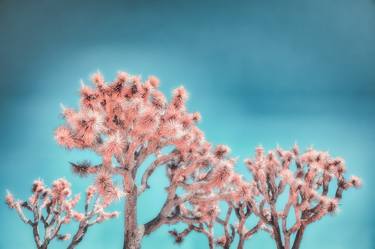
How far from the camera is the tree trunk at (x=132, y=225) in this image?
543 centimetres

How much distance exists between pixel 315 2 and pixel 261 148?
3459mm

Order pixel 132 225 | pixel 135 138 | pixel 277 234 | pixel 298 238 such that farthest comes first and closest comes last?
pixel 277 234
pixel 298 238
pixel 132 225
pixel 135 138

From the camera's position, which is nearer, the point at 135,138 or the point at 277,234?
the point at 135,138

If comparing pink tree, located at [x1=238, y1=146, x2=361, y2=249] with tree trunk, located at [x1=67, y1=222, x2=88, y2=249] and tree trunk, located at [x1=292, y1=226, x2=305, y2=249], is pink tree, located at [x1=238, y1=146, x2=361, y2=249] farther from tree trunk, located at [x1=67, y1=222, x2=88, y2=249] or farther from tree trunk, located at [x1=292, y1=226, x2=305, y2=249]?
tree trunk, located at [x1=67, y1=222, x2=88, y2=249]

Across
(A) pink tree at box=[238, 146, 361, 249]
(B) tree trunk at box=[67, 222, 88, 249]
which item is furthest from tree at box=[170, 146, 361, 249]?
(B) tree trunk at box=[67, 222, 88, 249]

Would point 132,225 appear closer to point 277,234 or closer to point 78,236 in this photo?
point 78,236

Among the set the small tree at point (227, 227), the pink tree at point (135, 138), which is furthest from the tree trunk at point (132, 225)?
the small tree at point (227, 227)

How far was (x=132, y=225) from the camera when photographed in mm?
5527

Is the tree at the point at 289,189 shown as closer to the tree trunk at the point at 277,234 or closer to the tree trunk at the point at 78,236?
the tree trunk at the point at 277,234

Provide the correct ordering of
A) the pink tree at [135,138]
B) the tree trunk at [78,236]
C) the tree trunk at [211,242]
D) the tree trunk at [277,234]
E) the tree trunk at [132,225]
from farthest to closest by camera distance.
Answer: the tree trunk at [211,242] → the tree trunk at [78,236] → the tree trunk at [277,234] → the tree trunk at [132,225] → the pink tree at [135,138]

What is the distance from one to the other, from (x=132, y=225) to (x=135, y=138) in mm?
1588

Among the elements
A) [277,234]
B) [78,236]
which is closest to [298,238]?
[277,234]

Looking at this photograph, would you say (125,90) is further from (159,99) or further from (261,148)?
(261,148)

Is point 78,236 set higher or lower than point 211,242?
higher
